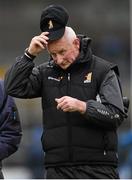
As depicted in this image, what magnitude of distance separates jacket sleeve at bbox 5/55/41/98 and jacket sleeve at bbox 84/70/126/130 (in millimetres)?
468

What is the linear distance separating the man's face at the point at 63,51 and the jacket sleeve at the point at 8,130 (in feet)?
2.14

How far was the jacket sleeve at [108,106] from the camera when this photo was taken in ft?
15.9

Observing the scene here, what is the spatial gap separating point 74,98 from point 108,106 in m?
0.23

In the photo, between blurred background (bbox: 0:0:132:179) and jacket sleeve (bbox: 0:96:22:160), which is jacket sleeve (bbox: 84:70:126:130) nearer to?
jacket sleeve (bbox: 0:96:22:160)

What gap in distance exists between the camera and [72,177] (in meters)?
4.98

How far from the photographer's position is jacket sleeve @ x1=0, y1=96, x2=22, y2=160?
215 inches

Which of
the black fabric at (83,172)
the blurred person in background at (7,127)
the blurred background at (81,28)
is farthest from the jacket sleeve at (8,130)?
the blurred background at (81,28)

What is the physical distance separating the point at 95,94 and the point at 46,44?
46cm

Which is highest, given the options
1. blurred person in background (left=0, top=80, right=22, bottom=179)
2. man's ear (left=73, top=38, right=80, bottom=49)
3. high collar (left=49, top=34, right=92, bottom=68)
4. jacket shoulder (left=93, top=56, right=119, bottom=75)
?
man's ear (left=73, top=38, right=80, bottom=49)

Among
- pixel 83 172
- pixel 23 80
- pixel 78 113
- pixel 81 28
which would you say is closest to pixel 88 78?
pixel 78 113

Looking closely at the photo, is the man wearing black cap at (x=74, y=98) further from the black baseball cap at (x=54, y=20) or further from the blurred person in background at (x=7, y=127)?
the blurred person in background at (x=7, y=127)

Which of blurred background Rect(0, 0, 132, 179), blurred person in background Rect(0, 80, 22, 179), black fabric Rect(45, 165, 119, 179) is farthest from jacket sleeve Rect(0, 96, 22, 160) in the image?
blurred background Rect(0, 0, 132, 179)

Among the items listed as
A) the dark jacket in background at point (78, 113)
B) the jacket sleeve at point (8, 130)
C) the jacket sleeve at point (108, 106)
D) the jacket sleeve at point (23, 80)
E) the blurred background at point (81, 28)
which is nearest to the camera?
the jacket sleeve at point (108, 106)

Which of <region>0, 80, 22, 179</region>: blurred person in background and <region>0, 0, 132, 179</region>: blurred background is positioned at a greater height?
<region>0, 80, 22, 179</region>: blurred person in background
